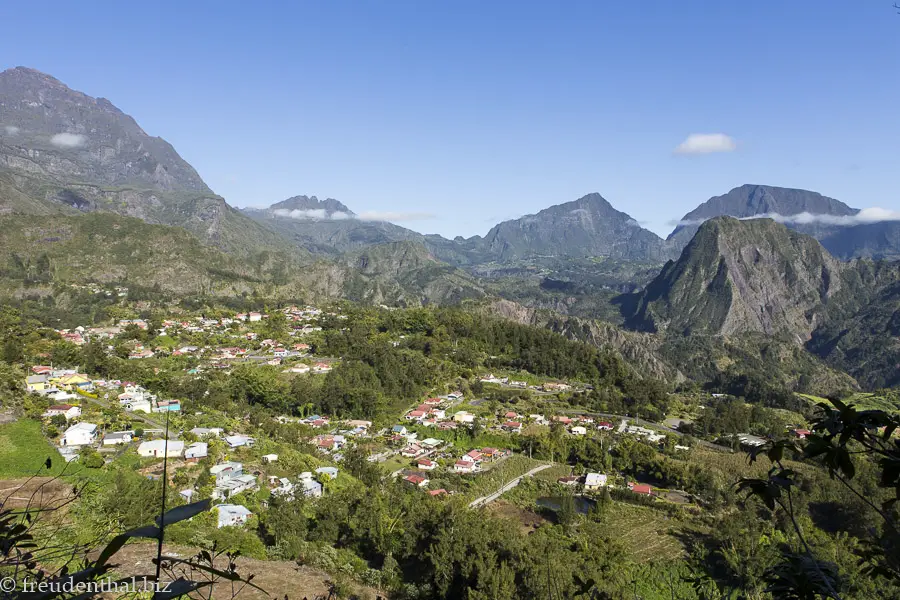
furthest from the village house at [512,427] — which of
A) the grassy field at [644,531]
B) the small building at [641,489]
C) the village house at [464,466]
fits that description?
the grassy field at [644,531]

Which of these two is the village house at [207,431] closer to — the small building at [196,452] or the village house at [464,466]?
the small building at [196,452]

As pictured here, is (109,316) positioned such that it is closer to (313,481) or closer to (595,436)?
(313,481)

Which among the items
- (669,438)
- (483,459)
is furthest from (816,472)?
(483,459)

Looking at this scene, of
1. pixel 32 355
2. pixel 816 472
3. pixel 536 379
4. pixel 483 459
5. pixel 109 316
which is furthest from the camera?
pixel 109 316

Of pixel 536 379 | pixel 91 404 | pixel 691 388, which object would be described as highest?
pixel 91 404

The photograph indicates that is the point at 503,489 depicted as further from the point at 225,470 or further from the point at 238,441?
the point at 225,470
